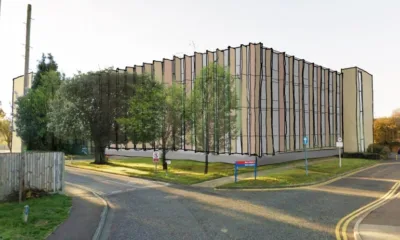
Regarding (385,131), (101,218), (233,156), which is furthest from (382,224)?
(385,131)

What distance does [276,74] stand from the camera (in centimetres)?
3425

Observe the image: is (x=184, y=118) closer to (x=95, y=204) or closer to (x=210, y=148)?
(x=210, y=148)

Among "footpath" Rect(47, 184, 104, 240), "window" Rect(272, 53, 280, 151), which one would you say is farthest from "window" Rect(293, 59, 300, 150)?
"footpath" Rect(47, 184, 104, 240)

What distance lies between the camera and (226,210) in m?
13.0

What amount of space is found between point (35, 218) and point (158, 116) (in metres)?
17.4

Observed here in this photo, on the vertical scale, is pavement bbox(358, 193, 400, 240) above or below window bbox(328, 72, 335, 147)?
below

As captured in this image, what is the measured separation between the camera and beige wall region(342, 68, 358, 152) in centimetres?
4266

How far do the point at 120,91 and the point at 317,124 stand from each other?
25249mm

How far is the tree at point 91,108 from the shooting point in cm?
3175

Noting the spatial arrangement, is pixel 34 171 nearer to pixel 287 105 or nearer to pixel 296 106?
pixel 287 105

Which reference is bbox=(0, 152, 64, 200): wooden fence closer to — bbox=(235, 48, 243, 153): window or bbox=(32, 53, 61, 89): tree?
bbox=(235, 48, 243, 153): window

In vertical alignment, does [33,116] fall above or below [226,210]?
above

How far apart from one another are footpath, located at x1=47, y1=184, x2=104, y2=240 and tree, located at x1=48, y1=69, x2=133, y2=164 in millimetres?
16623

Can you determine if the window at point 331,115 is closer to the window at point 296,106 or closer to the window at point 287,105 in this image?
the window at point 296,106
